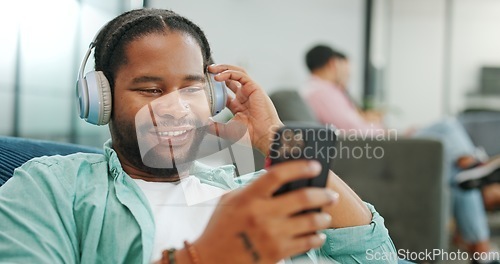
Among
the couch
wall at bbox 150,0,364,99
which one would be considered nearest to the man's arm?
wall at bbox 150,0,364,99

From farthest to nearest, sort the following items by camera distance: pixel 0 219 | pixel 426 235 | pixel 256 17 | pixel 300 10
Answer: pixel 426 235, pixel 300 10, pixel 256 17, pixel 0 219

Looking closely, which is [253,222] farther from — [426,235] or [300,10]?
[426,235]

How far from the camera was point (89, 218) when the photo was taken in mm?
592

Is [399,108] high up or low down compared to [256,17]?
down

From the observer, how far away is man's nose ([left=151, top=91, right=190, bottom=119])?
0.57 m

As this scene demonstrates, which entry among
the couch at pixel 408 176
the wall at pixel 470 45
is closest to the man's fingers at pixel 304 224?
the couch at pixel 408 176

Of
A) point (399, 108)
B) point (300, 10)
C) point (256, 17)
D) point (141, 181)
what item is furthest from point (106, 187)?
point (399, 108)

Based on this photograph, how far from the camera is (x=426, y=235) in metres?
1.30

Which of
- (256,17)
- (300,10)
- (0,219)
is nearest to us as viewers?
(0,219)

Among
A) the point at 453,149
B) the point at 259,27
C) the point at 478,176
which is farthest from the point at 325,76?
the point at 259,27

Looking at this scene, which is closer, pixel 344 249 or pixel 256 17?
pixel 344 249

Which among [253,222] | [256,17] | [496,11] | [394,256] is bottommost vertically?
[394,256]

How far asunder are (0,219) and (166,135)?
6.7 inches

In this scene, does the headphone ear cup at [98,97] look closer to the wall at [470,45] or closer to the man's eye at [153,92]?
the man's eye at [153,92]
